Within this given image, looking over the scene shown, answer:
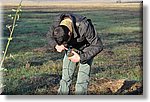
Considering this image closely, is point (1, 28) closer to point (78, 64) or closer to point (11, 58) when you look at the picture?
point (11, 58)

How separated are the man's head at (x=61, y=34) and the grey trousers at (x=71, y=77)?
10cm

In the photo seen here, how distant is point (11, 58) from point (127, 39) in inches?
27.4

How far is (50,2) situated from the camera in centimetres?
482

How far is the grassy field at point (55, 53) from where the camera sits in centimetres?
483

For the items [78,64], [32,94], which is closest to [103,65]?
[78,64]

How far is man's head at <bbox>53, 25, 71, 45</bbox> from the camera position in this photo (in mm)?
4758

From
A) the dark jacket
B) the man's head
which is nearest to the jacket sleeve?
the dark jacket

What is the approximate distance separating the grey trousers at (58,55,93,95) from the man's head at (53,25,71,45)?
105 millimetres

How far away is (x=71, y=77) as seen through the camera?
15.9 ft

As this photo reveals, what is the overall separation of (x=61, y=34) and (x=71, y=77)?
0.27 metres

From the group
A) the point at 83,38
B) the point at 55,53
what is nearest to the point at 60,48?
the point at 55,53

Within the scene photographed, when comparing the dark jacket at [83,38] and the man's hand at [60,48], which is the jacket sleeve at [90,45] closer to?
the dark jacket at [83,38]

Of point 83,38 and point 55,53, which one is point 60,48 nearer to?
point 55,53

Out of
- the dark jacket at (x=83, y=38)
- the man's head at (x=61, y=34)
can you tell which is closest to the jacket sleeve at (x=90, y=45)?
the dark jacket at (x=83, y=38)
